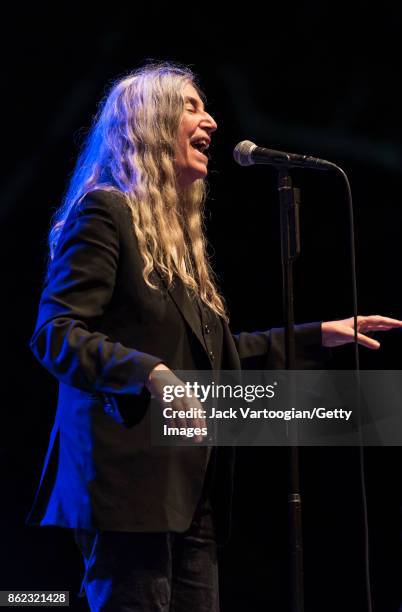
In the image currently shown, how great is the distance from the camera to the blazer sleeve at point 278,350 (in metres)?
2.11

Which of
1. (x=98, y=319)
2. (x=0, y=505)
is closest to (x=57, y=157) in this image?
(x=0, y=505)

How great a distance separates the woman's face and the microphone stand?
1.18ft

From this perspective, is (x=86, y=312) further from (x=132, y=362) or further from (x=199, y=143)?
(x=199, y=143)

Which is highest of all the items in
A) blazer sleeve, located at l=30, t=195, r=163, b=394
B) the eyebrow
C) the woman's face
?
the eyebrow

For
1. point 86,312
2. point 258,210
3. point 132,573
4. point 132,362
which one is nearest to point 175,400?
point 132,362

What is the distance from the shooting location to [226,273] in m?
3.24

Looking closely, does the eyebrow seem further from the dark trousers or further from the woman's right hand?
the dark trousers

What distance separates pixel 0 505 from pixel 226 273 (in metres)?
1.27

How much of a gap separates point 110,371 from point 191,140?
87cm

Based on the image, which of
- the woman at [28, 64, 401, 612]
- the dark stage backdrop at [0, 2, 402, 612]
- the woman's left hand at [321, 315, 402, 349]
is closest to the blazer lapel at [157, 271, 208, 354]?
the woman at [28, 64, 401, 612]

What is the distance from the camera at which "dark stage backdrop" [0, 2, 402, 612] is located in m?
3.00

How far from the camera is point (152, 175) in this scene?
201cm

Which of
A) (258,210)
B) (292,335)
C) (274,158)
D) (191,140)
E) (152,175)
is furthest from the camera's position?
(258,210)

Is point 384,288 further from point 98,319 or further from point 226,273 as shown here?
point 98,319
